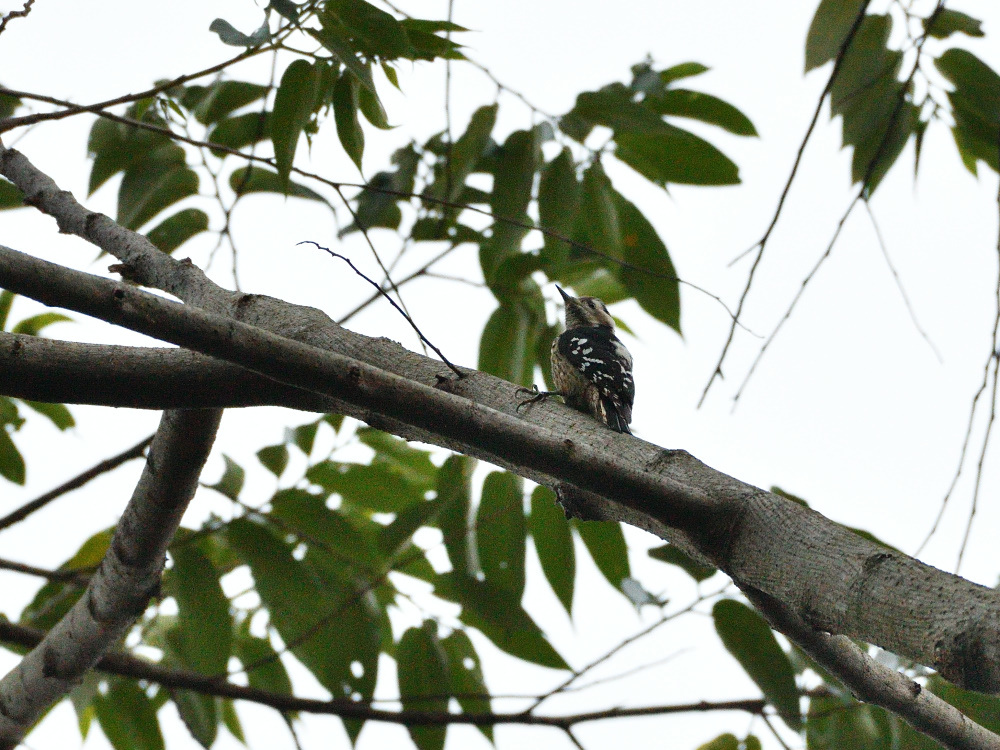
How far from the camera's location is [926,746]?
2844mm

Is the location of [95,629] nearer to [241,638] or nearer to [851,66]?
[241,638]

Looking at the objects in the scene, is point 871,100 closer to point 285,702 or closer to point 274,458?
point 274,458

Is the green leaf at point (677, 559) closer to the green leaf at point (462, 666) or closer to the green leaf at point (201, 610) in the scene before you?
the green leaf at point (462, 666)

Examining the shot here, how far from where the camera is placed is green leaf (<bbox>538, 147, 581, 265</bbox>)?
3143 millimetres

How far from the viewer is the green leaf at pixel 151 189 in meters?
3.28

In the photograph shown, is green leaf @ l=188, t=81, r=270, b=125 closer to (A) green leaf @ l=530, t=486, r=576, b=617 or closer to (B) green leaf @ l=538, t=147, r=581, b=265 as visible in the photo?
(B) green leaf @ l=538, t=147, r=581, b=265

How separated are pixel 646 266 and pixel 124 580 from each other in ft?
6.37

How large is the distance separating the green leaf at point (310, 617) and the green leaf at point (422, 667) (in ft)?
0.39

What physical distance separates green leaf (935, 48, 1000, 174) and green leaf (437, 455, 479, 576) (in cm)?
190

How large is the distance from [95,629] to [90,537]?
1324 millimetres

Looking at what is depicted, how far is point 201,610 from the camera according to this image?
2.97 metres

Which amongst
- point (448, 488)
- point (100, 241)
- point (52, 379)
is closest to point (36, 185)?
point (100, 241)

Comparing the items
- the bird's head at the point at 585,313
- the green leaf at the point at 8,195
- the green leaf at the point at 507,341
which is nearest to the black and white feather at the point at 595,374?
the green leaf at the point at 507,341

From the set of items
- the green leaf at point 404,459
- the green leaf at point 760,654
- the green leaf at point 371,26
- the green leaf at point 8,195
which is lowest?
the green leaf at point 760,654
